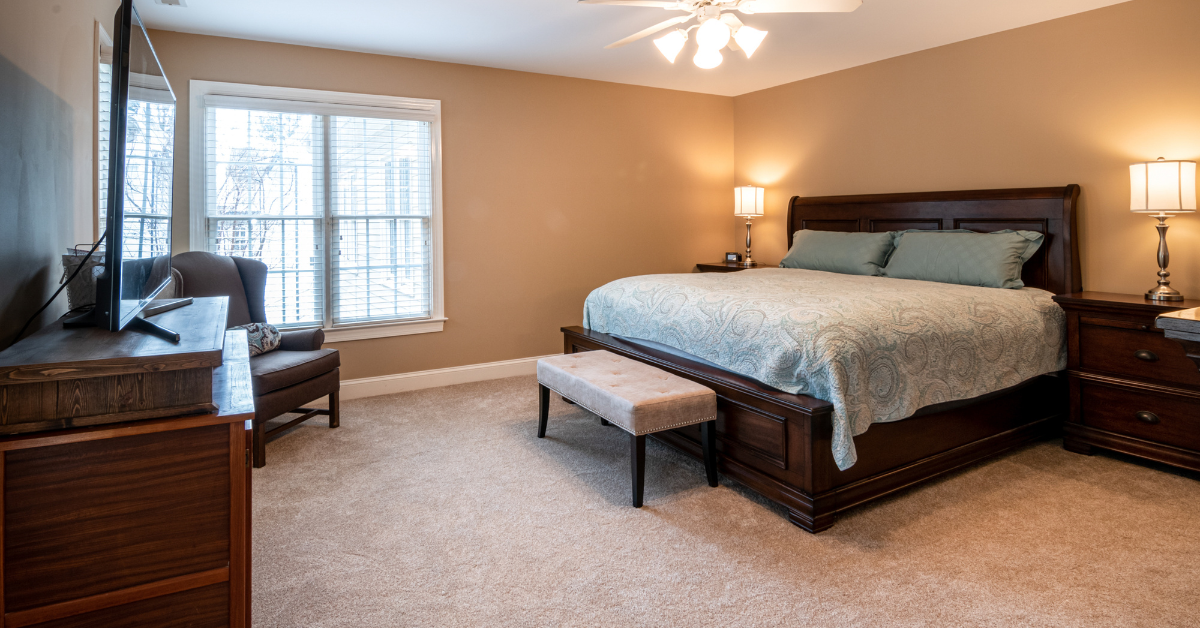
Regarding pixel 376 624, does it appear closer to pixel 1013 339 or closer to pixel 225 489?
pixel 225 489

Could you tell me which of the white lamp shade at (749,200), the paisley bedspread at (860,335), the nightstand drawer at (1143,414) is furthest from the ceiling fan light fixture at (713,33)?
the white lamp shade at (749,200)

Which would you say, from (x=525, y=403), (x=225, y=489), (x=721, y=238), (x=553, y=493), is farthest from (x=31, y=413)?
(x=721, y=238)

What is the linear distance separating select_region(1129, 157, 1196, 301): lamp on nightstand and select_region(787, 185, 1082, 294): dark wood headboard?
0.42m

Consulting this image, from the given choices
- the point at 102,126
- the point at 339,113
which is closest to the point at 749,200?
the point at 339,113

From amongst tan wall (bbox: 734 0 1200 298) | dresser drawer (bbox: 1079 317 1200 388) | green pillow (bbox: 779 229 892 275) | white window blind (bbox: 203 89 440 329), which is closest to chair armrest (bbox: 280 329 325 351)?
white window blind (bbox: 203 89 440 329)

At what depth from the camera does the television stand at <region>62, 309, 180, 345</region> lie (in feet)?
4.72

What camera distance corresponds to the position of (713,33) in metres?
2.91

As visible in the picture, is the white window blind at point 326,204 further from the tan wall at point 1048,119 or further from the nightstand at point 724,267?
the tan wall at point 1048,119

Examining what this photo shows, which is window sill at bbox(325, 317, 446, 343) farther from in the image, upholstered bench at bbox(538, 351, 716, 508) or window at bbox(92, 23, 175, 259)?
window at bbox(92, 23, 175, 259)

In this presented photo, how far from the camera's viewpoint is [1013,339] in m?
3.15

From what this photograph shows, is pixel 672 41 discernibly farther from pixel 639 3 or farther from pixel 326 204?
pixel 326 204

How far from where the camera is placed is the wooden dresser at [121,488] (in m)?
1.17

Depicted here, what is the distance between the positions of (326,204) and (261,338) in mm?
1194

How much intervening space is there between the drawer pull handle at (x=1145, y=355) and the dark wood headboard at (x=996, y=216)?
730mm
